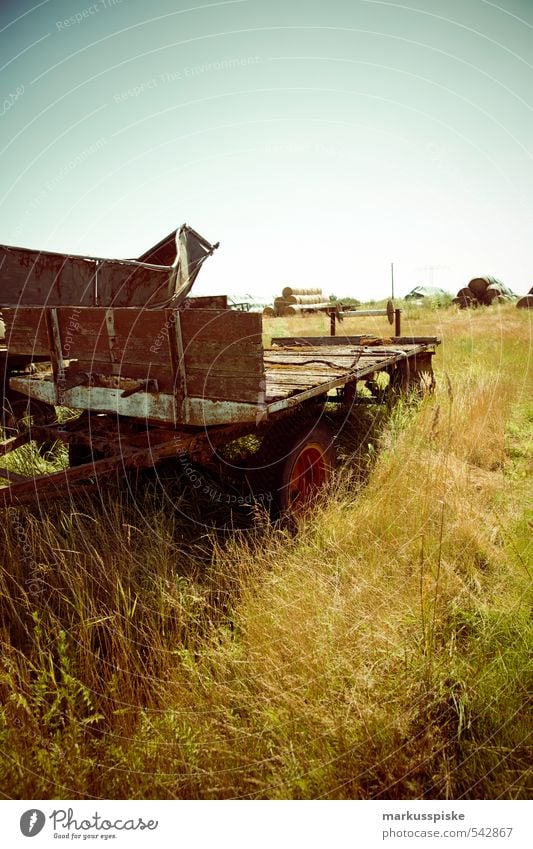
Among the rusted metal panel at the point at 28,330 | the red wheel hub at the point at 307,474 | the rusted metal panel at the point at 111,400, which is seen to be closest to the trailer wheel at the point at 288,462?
the red wheel hub at the point at 307,474

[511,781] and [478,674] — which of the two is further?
[478,674]

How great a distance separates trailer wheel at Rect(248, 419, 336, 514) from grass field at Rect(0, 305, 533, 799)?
224 millimetres

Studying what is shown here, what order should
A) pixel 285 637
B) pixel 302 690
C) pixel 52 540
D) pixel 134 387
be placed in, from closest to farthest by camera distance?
pixel 302 690 → pixel 285 637 → pixel 134 387 → pixel 52 540

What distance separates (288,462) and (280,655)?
141 cm

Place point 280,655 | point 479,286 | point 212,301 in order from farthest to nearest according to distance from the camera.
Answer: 1. point 479,286
2. point 212,301
3. point 280,655

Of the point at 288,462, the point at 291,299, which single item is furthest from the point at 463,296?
the point at 288,462

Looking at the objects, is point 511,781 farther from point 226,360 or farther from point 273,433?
point 273,433

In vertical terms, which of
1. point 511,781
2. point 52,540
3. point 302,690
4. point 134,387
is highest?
point 134,387

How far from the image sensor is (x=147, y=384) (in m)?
2.74

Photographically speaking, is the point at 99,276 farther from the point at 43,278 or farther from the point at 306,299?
the point at 306,299

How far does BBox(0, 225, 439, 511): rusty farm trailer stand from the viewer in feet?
8.41

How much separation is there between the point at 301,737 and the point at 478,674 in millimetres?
745

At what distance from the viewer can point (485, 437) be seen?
493 cm

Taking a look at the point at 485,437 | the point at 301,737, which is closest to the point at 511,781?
the point at 301,737
